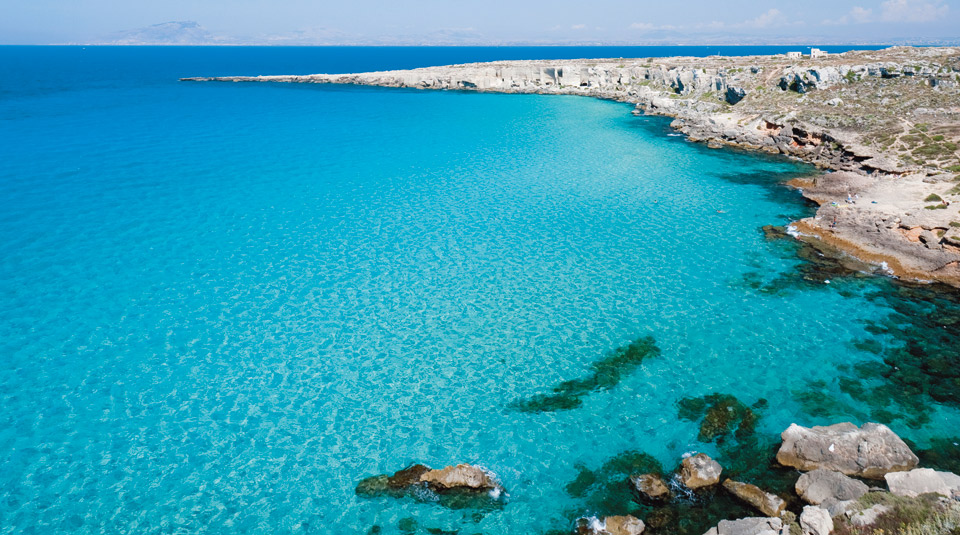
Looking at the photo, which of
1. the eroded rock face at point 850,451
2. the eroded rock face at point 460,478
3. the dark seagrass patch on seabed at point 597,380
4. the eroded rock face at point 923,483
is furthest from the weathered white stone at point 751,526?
the dark seagrass patch on seabed at point 597,380

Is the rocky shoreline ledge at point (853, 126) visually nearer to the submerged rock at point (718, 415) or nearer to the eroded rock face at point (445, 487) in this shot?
the submerged rock at point (718, 415)

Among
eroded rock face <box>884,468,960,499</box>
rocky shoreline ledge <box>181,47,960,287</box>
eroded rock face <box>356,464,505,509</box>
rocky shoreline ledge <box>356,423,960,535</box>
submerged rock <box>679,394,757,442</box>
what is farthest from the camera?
rocky shoreline ledge <box>181,47,960,287</box>

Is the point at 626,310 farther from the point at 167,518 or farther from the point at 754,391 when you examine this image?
the point at 167,518

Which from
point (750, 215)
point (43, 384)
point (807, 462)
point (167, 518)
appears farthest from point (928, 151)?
point (43, 384)

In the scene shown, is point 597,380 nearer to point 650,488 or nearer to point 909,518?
point 650,488

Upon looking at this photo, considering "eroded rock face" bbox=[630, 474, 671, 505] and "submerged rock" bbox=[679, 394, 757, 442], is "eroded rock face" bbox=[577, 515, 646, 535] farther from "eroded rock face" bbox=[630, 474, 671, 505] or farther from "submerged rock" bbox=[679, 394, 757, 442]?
"submerged rock" bbox=[679, 394, 757, 442]

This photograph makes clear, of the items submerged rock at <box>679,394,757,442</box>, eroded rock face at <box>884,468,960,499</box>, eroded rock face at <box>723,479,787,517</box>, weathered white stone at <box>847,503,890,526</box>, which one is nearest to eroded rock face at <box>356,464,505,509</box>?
eroded rock face at <box>723,479,787,517</box>
